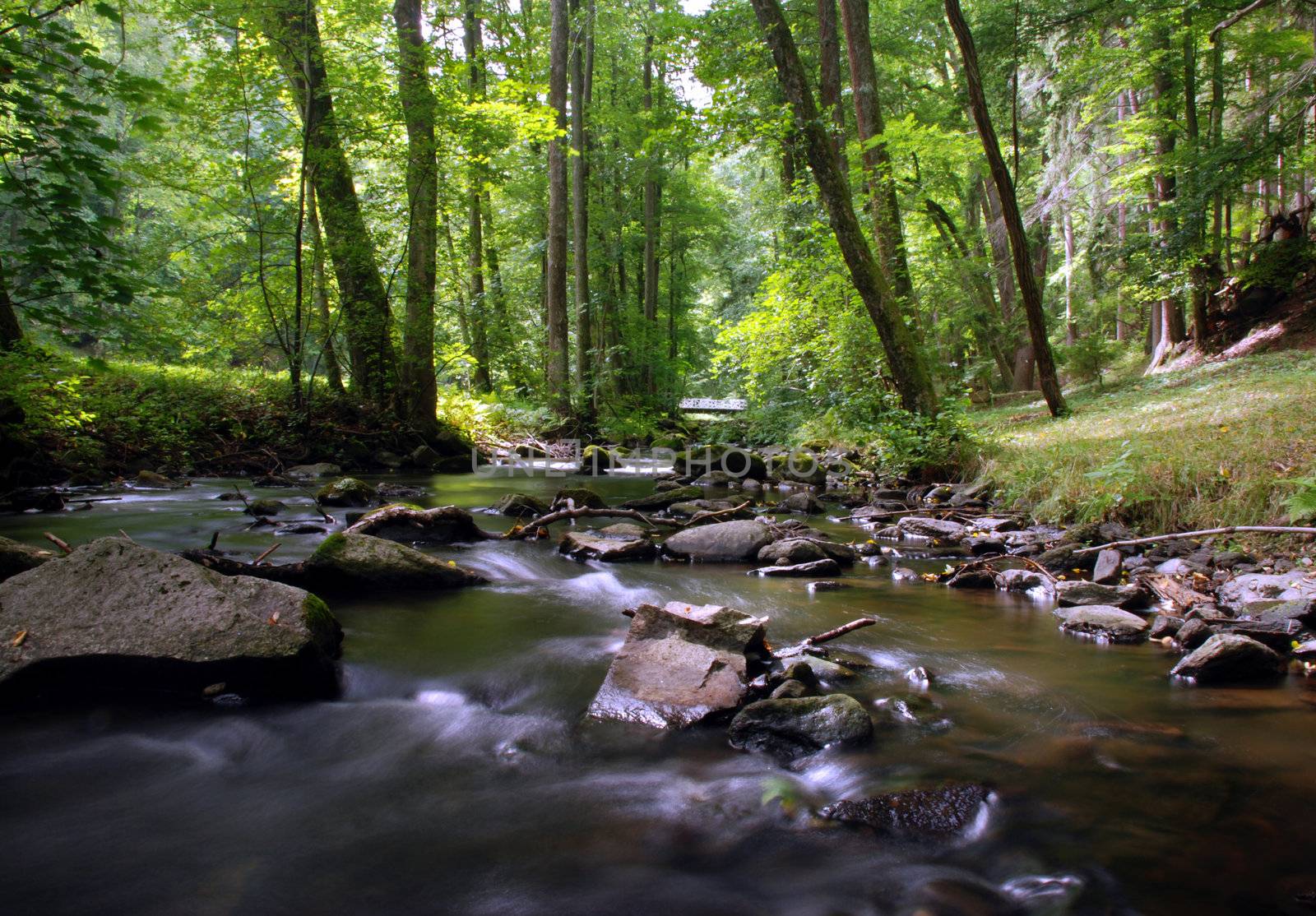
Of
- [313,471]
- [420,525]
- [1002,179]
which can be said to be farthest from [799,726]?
[313,471]

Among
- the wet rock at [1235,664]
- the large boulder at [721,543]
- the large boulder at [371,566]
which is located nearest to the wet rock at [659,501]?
the large boulder at [721,543]

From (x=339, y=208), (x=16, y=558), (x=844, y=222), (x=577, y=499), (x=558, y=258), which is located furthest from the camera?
(x=558, y=258)

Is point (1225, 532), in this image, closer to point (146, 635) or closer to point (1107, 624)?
point (1107, 624)

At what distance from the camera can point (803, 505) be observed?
9336mm

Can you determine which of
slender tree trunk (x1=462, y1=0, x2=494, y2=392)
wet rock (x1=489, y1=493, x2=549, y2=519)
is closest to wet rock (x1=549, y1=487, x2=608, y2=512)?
wet rock (x1=489, y1=493, x2=549, y2=519)

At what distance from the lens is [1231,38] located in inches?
527

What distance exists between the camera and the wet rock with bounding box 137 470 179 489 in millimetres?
9418

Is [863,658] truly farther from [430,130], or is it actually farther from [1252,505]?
[430,130]

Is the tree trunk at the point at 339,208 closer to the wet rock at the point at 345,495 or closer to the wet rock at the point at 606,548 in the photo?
the wet rock at the point at 345,495

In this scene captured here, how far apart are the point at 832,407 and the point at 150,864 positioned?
11870 millimetres

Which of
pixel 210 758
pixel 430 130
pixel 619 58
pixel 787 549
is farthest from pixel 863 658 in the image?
pixel 619 58

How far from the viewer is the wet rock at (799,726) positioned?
9.80ft

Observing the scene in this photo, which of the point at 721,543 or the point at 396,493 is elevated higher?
the point at 396,493

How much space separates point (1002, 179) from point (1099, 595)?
23.3 ft
